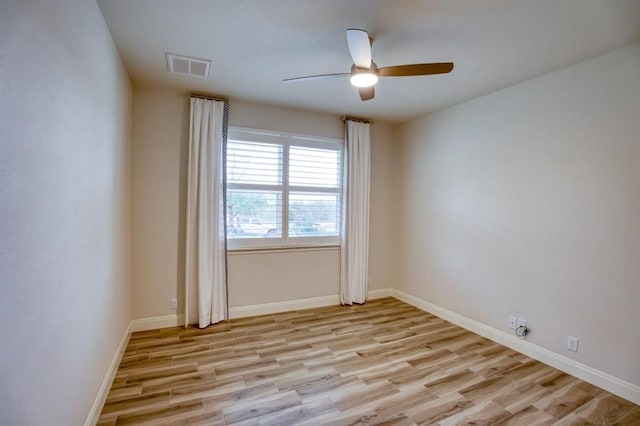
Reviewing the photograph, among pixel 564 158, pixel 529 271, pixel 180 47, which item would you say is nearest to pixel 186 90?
pixel 180 47

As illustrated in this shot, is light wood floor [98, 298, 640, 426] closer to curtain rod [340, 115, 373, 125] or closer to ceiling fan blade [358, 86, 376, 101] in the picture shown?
ceiling fan blade [358, 86, 376, 101]

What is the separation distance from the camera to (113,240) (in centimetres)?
248

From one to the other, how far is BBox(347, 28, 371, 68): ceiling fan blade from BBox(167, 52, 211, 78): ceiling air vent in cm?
136

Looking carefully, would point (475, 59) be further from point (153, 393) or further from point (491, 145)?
point (153, 393)

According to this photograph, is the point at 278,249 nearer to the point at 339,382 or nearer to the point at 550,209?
the point at 339,382

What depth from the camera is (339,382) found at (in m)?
2.43

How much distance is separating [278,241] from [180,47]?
2314 millimetres

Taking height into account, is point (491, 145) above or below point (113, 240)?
above

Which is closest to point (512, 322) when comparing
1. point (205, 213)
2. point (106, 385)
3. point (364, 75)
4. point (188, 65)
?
point (364, 75)

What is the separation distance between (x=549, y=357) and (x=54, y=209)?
12.4ft

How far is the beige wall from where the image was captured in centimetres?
328

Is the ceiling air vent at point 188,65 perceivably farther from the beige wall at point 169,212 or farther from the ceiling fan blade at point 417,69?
the ceiling fan blade at point 417,69

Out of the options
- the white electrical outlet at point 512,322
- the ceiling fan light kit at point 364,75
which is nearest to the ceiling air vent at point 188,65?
the ceiling fan light kit at point 364,75

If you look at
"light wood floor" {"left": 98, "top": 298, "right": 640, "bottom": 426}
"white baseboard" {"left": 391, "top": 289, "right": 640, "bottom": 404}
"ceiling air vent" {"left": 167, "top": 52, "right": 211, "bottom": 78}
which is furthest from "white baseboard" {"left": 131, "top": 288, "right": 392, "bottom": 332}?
"ceiling air vent" {"left": 167, "top": 52, "right": 211, "bottom": 78}
